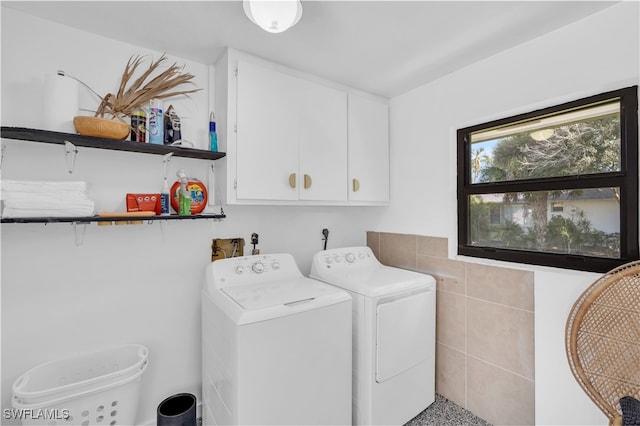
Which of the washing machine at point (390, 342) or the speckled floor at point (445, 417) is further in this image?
the speckled floor at point (445, 417)

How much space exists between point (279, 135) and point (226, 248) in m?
0.85

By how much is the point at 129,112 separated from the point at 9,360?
1379mm

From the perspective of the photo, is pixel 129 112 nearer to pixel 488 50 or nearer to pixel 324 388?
pixel 324 388

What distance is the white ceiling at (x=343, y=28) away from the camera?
1.44 metres

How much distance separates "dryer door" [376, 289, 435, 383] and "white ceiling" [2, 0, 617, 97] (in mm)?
1531

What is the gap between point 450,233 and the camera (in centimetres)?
214

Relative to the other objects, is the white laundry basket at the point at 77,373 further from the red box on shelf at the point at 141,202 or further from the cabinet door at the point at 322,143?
the cabinet door at the point at 322,143

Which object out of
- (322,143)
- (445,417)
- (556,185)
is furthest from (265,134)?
(445,417)

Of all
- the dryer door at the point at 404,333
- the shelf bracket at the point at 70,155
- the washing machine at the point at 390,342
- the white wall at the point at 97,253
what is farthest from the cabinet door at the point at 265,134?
the dryer door at the point at 404,333

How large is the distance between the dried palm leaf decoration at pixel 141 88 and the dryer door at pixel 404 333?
1.81 meters

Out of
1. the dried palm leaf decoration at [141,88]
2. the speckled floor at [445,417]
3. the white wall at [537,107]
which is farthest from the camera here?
the speckled floor at [445,417]

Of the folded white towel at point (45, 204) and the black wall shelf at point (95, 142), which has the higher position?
the black wall shelf at point (95, 142)

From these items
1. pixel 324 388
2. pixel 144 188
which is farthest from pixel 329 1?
pixel 324 388

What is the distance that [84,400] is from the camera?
1434 millimetres
